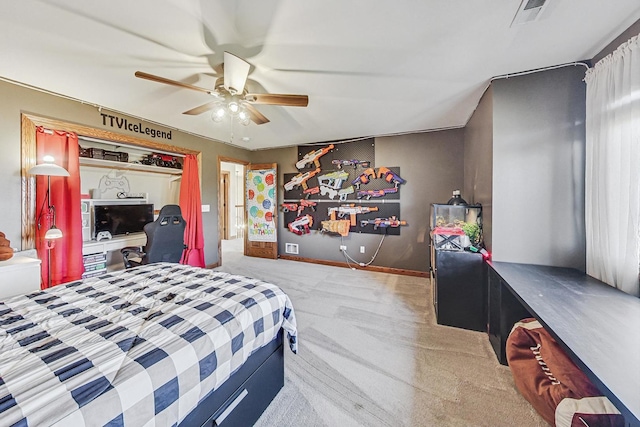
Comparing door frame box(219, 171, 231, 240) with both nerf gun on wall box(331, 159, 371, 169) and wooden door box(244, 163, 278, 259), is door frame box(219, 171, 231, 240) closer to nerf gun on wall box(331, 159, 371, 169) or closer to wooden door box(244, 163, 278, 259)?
wooden door box(244, 163, 278, 259)

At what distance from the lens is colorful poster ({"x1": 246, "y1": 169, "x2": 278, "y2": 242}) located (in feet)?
16.9

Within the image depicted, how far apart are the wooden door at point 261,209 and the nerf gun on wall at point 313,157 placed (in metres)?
0.62

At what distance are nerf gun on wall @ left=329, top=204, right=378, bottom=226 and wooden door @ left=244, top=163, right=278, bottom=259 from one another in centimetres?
136

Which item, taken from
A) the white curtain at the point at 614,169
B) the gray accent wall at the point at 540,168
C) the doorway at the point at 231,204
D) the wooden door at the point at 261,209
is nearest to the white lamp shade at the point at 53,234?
the wooden door at the point at 261,209

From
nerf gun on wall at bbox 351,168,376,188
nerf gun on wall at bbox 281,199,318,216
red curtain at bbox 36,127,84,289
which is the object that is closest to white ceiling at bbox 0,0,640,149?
red curtain at bbox 36,127,84,289

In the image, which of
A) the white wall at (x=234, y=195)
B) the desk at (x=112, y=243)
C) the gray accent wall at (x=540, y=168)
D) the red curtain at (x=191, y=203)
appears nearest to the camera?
the gray accent wall at (x=540, y=168)

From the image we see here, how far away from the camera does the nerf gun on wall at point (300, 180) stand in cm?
474

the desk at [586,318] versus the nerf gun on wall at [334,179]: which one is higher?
the nerf gun on wall at [334,179]

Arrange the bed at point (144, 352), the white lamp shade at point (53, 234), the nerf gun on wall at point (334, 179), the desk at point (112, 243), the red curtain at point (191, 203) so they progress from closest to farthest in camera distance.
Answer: the bed at point (144, 352) < the white lamp shade at point (53, 234) < the desk at point (112, 243) < the red curtain at point (191, 203) < the nerf gun on wall at point (334, 179)

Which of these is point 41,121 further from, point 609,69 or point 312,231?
point 609,69

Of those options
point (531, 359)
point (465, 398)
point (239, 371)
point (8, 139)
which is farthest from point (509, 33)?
point (8, 139)

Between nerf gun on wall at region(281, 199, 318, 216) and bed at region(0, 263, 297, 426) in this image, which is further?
nerf gun on wall at region(281, 199, 318, 216)

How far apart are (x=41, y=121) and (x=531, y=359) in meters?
4.86

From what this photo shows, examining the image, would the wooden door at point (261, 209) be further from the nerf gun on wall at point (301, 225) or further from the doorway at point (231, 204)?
the doorway at point (231, 204)
